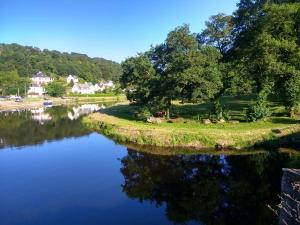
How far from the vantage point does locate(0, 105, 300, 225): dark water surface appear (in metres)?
22.5

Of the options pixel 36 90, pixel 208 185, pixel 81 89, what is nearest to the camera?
pixel 208 185

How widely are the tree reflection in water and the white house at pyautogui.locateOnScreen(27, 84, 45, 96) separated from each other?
458 ft

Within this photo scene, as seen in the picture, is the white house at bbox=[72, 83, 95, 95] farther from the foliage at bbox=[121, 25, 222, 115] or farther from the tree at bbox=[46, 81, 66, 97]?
the foliage at bbox=[121, 25, 222, 115]

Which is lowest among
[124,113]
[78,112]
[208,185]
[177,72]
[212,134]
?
[78,112]

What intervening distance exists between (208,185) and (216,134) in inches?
494

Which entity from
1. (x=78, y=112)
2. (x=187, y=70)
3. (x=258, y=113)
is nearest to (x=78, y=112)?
(x=78, y=112)

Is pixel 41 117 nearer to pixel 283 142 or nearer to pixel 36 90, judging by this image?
pixel 283 142

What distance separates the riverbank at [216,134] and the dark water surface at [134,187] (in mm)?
2778

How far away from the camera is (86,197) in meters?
26.3

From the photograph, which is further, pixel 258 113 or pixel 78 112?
pixel 78 112

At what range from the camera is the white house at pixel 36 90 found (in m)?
167

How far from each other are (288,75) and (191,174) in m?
24.9

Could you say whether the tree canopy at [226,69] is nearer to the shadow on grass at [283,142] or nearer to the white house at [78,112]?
the shadow on grass at [283,142]

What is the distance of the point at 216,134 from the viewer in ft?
130
